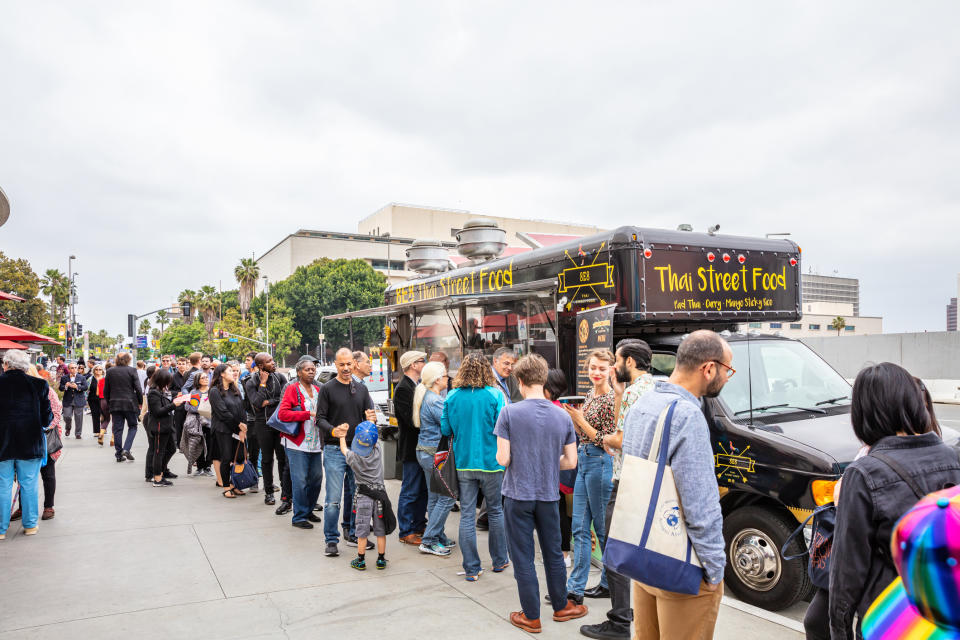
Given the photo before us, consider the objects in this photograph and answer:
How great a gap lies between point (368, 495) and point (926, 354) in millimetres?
23936

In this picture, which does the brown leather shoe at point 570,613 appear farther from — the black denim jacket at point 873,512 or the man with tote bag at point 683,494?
the black denim jacket at point 873,512

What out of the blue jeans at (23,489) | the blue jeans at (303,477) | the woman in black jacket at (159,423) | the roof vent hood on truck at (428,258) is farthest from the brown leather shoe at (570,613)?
the roof vent hood on truck at (428,258)

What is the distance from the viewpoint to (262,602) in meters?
4.91

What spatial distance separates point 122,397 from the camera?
11.7 metres

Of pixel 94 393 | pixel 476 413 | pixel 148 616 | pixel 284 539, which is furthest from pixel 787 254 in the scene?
pixel 94 393

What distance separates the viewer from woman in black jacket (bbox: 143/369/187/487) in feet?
31.4

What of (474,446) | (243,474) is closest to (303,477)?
(243,474)

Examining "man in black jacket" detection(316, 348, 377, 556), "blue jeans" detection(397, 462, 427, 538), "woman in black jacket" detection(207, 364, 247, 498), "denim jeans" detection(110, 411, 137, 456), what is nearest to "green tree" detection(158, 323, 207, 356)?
"denim jeans" detection(110, 411, 137, 456)

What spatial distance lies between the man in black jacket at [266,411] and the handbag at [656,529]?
6479 millimetres

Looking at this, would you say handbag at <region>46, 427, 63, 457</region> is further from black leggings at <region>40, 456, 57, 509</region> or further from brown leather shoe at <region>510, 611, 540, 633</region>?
brown leather shoe at <region>510, 611, 540, 633</region>

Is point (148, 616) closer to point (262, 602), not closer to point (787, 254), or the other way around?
point (262, 602)

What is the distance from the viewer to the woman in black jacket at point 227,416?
8828 millimetres

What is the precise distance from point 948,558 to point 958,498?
6.5 inches

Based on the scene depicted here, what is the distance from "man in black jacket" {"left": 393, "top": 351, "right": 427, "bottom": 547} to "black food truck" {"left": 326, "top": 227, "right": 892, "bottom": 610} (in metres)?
1.65
